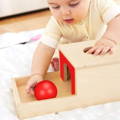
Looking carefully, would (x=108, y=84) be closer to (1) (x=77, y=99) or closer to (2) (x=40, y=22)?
(1) (x=77, y=99)

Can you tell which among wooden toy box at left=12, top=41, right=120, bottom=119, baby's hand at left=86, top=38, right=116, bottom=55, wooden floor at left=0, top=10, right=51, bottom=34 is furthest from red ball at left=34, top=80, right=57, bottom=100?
wooden floor at left=0, top=10, right=51, bottom=34

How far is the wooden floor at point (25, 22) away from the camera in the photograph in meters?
1.91

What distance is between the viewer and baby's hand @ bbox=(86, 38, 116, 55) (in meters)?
0.98

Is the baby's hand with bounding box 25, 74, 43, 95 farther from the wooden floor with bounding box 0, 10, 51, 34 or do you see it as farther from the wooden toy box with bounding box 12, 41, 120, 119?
the wooden floor with bounding box 0, 10, 51, 34

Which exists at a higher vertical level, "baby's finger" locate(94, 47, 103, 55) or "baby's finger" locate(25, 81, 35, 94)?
"baby's finger" locate(94, 47, 103, 55)

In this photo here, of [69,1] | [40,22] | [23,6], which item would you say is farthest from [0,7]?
[69,1]

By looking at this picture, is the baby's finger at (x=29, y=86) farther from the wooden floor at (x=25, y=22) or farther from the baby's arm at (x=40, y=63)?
the wooden floor at (x=25, y=22)

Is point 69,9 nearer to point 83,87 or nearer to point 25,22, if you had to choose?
point 83,87

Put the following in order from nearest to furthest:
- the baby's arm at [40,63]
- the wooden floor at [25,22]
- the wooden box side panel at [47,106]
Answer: the wooden box side panel at [47,106] < the baby's arm at [40,63] < the wooden floor at [25,22]

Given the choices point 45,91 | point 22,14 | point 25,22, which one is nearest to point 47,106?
point 45,91

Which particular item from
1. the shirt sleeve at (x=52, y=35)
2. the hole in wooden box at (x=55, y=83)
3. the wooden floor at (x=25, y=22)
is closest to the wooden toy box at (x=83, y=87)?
the hole in wooden box at (x=55, y=83)

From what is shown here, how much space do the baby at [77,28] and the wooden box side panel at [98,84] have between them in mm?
58

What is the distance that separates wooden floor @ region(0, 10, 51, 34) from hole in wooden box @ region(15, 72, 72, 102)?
0.80 metres

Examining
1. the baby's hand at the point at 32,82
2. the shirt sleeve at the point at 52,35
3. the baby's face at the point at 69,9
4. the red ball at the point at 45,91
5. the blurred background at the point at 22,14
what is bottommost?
the blurred background at the point at 22,14
